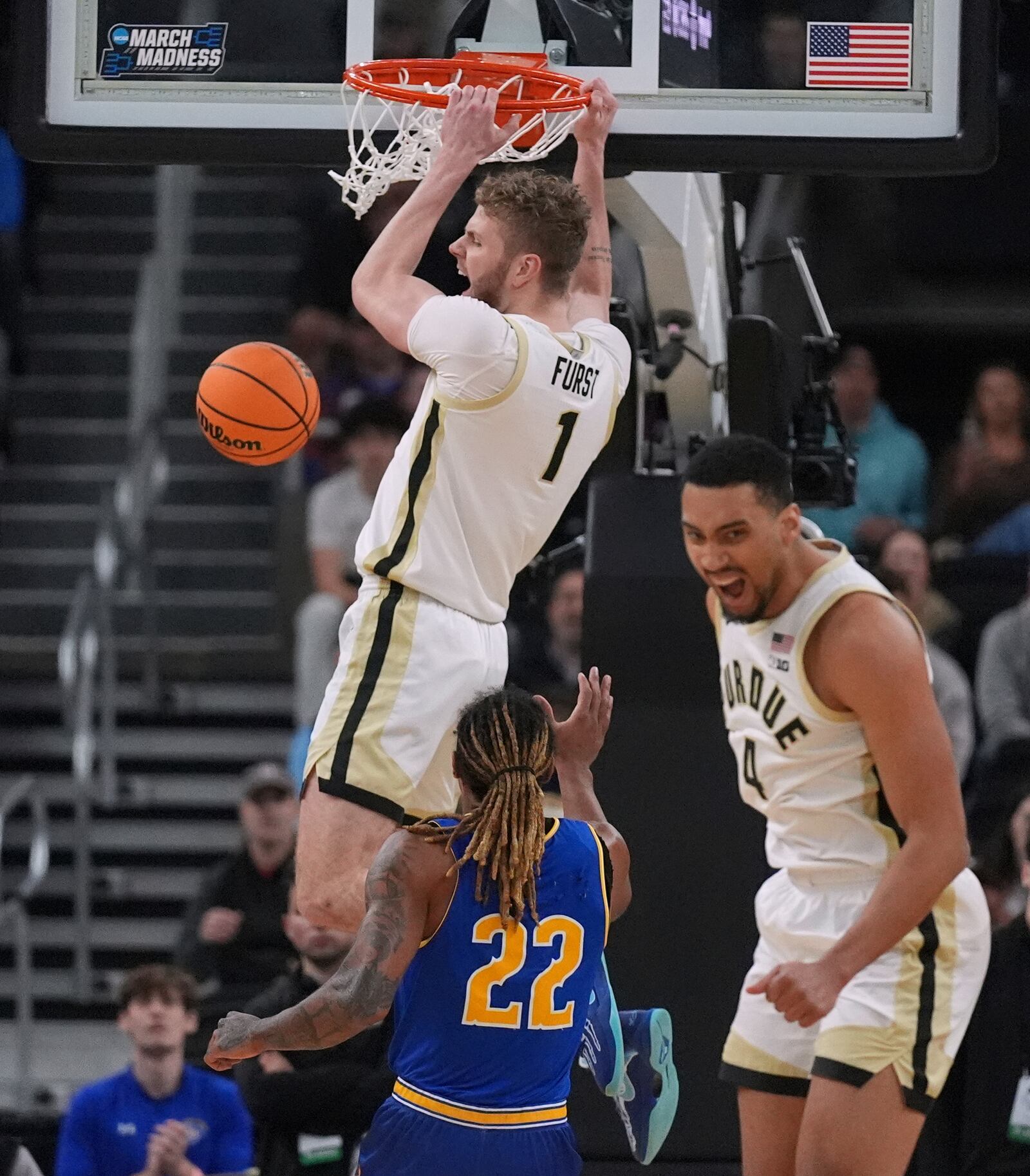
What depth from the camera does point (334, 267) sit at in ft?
44.6

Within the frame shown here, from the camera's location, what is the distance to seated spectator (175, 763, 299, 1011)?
28.1ft

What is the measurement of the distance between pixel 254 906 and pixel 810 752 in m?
4.27

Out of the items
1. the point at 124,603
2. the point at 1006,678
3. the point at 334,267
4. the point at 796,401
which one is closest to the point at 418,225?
the point at 796,401

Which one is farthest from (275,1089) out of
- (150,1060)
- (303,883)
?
(303,883)

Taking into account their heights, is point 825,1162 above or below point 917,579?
below

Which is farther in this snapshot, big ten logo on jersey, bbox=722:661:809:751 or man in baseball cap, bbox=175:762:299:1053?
man in baseball cap, bbox=175:762:299:1053

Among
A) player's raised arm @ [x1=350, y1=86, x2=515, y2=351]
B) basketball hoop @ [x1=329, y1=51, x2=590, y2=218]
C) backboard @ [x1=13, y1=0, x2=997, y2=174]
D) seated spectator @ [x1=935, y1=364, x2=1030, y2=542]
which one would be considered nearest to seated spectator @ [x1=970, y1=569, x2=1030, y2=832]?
seated spectator @ [x1=935, y1=364, x2=1030, y2=542]

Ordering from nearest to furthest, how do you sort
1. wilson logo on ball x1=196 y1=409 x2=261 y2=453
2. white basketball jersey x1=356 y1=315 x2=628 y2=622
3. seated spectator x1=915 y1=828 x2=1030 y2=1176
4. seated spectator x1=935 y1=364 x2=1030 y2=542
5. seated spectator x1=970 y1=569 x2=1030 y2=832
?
1. white basketball jersey x1=356 y1=315 x2=628 y2=622
2. wilson logo on ball x1=196 y1=409 x2=261 y2=453
3. seated spectator x1=915 y1=828 x2=1030 y2=1176
4. seated spectator x1=970 y1=569 x2=1030 y2=832
5. seated spectator x1=935 y1=364 x2=1030 y2=542

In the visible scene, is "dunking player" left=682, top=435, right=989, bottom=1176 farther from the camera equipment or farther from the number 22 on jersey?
the camera equipment

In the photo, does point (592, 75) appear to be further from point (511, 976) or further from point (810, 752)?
point (511, 976)

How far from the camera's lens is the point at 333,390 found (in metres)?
12.4

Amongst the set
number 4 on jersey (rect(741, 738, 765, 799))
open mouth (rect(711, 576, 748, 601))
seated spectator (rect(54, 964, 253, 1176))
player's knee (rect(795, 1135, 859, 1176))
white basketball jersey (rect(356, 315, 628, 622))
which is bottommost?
seated spectator (rect(54, 964, 253, 1176))

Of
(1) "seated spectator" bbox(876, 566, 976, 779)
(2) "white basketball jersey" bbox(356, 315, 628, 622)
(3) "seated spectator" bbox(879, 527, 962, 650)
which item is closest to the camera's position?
(2) "white basketball jersey" bbox(356, 315, 628, 622)

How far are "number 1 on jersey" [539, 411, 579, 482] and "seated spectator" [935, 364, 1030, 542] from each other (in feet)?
20.8
